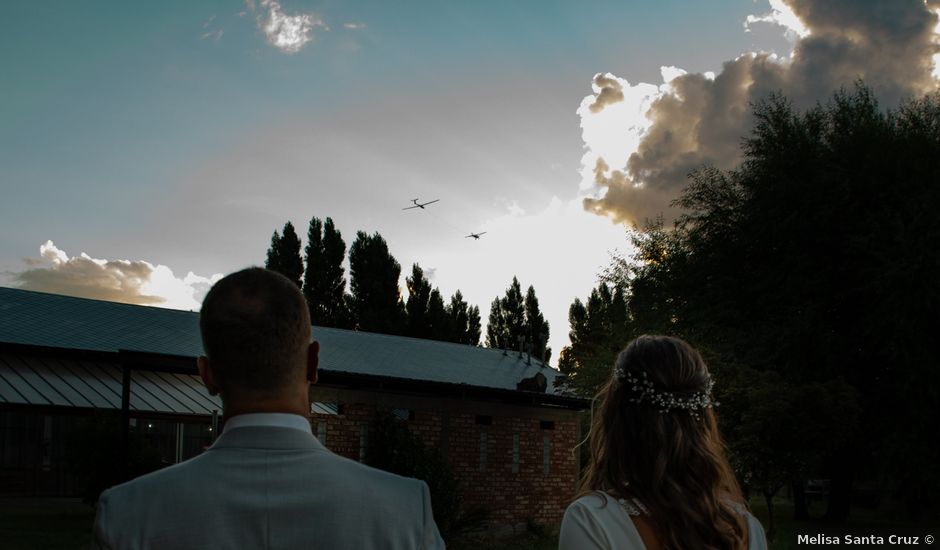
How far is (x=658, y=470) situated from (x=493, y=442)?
22910mm

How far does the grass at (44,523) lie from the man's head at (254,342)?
50.6 feet

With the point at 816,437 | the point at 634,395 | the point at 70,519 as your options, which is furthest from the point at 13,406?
the point at 634,395

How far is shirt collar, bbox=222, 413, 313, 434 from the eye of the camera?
212cm

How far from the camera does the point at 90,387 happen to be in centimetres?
2575

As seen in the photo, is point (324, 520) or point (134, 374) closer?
point (324, 520)

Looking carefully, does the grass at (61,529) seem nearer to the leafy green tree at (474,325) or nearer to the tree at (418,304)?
the tree at (418,304)

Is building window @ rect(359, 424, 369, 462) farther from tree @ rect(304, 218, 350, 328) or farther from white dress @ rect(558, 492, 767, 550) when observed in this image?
tree @ rect(304, 218, 350, 328)

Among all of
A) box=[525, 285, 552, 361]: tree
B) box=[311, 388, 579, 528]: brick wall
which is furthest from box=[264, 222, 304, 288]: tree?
box=[311, 388, 579, 528]: brick wall

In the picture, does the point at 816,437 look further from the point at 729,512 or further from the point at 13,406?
the point at 729,512

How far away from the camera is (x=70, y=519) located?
2333 centimetres

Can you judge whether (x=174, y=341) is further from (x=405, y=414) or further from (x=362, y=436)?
(x=362, y=436)

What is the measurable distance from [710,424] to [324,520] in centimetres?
150

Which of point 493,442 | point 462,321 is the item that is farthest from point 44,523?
point 462,321

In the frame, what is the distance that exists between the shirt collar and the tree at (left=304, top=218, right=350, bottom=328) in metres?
58.1
